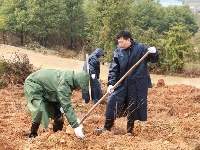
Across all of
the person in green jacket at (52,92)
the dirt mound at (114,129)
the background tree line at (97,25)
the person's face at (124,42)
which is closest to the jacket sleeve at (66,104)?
the person in green jacket at (52,92)

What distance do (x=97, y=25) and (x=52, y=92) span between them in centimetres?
1861

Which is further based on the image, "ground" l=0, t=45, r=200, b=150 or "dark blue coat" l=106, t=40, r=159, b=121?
"dark blue coat" l=106, t=40, r=159, b=121

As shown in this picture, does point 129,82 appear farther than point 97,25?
No

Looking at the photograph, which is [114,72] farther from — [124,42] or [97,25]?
[97,25]

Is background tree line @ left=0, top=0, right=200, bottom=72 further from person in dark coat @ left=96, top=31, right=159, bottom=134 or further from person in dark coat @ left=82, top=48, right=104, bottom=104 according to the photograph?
person in dark coat @ left=96, top=31, right=159, bottom=134

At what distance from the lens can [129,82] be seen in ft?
15.5

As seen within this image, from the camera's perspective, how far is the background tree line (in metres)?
17.3

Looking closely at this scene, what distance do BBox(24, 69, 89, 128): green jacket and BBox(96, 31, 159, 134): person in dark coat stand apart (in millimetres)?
841

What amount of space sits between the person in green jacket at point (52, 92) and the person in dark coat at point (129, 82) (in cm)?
81

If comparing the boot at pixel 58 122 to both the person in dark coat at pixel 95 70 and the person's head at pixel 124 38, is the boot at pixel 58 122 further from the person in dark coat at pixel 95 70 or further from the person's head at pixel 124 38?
the person in dark coat at pixel 95 70

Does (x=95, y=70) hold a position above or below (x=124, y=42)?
below

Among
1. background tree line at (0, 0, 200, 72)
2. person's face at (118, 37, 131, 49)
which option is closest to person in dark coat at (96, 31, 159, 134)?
person's face at (118, 37, 131, 49)

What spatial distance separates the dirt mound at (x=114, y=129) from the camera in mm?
4023

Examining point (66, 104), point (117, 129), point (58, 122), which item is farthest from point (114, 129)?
point (66, 104)
